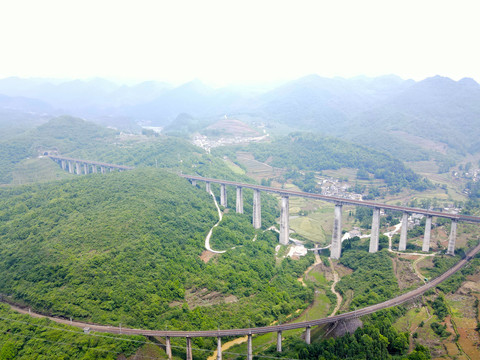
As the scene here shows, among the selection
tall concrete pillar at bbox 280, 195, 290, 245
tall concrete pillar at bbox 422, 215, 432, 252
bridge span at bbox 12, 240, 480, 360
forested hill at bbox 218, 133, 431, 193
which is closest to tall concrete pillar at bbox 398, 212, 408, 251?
tall concrete pillar at bbox 422, 215, 432, 252

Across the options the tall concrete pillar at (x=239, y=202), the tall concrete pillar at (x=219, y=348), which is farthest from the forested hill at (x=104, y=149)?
the tall concrete pillar at (x=219, y=348)

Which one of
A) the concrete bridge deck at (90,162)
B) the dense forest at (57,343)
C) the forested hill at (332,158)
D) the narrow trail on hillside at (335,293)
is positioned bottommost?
the narrow trail on hillside at (335,293)

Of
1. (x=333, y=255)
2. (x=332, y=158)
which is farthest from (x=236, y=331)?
(x=332, y=158)

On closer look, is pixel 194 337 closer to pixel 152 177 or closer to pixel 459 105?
pixel 152 177

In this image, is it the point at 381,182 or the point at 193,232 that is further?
the point at 381,182

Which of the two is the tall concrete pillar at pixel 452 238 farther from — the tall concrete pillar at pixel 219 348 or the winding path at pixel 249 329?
the tall concrete pillar at pixel 219 348

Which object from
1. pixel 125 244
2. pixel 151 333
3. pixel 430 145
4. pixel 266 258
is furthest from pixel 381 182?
pixel 151 333
